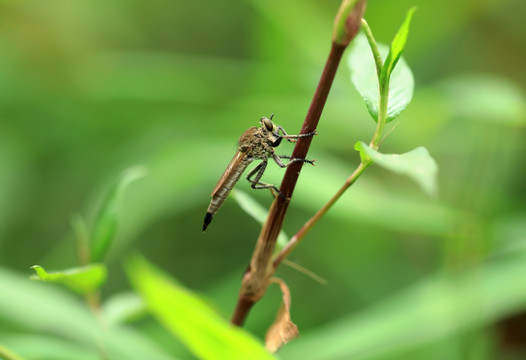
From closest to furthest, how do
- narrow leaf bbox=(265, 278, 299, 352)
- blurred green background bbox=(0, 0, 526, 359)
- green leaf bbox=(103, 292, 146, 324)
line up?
narrow leaf bbox=(265, 278, 299, 352), green leaf bbox=(103, 292, 146, 324), blurred green background bbox=(0, 0, 526, 359)

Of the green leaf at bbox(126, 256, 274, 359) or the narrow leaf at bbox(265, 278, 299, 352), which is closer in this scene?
the green leaf at bbox(126, 256, 274, 359)

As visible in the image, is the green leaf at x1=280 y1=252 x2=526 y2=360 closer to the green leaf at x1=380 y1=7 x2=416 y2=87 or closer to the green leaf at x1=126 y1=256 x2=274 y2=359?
the green leaf at x1=126 y1=256 x2=274 y2=359

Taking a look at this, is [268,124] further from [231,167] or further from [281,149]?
[281,149]

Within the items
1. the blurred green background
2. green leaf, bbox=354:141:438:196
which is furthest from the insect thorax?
green leaf, bbox=354:141:438:196

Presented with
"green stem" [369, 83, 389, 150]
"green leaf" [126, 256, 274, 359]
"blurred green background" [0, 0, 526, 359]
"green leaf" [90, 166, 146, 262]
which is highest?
"blurred green background" [0, 0, 526, 359]

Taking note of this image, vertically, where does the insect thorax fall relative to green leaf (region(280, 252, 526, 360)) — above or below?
above
